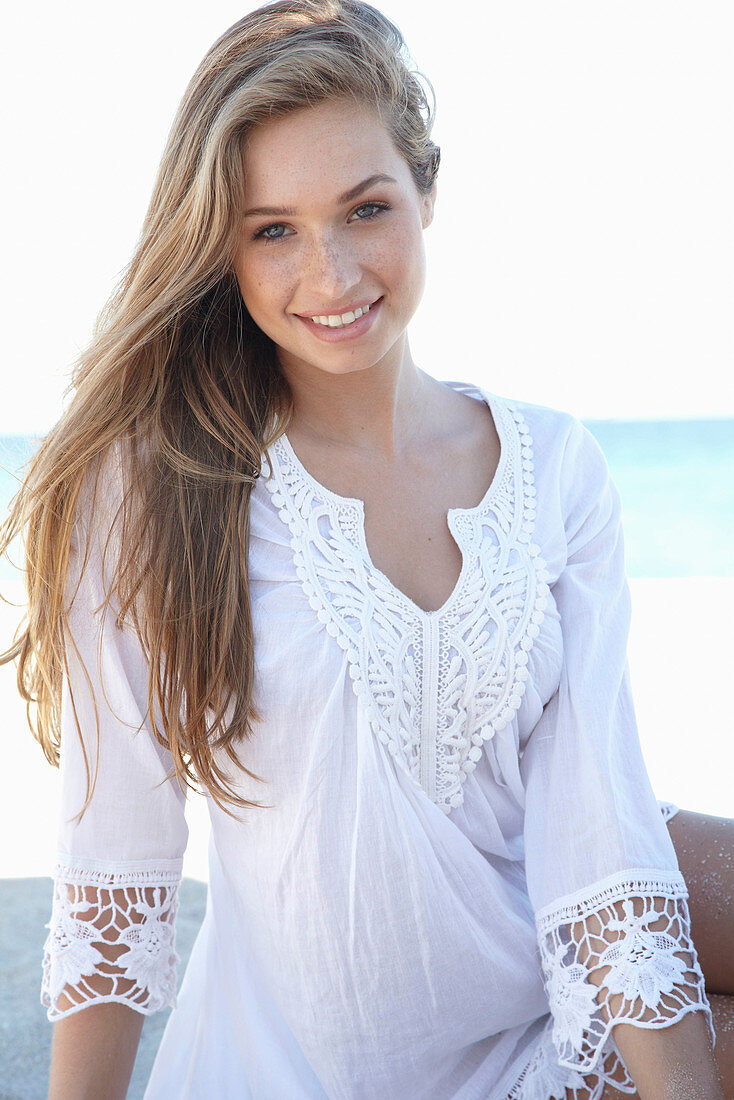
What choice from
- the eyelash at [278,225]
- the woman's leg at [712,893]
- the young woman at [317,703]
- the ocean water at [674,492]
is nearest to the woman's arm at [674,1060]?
the young woman at [317,703]

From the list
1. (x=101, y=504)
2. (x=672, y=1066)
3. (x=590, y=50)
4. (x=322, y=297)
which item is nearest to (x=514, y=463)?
(x=322, y=297)

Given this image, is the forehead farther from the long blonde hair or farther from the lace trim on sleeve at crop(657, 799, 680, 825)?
the lace trim on sleeve at crop(657, 799, 680, 825)

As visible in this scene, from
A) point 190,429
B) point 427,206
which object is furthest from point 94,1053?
point 427,206

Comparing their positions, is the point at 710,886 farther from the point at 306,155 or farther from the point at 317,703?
the point at 306,155

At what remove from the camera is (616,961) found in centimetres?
139

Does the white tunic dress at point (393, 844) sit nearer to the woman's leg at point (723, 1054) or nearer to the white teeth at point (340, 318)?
the woman's leg at point (723, 1054)

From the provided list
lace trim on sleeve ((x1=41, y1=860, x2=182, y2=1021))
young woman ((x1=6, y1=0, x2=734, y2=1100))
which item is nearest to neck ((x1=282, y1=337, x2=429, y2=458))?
young woman ((x1=6, y1=0, x2=734, y2=1100))

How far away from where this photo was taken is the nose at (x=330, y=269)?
1387 millimetres

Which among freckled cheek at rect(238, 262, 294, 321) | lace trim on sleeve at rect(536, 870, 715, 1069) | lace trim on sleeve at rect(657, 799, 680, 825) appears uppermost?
freckled cheek at rect(238, 262, 294, 321)

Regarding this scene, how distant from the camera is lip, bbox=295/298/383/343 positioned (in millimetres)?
1442

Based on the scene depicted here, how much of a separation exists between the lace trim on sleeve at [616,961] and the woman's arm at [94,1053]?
57 centimetres

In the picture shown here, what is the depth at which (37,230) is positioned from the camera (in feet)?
65.6

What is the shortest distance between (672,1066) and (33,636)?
101cm

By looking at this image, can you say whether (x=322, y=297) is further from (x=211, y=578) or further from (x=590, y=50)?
(x=590, y=50)
